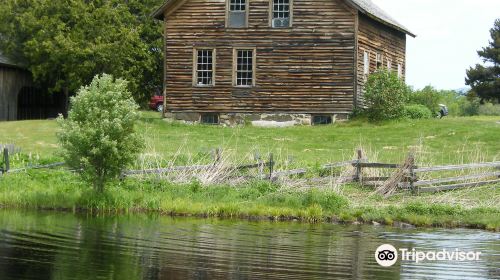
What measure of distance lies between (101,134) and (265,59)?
20.4m

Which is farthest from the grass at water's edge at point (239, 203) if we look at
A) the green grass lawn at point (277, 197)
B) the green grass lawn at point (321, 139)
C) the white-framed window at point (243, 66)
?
the white-framed window at point (243, 66)

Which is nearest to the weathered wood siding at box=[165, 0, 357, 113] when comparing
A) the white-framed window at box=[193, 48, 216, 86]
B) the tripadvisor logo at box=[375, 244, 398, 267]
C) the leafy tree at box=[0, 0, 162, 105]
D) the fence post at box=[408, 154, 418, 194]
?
the white-framed window at box=[193, 48, 216, 86]

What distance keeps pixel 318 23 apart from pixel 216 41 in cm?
476

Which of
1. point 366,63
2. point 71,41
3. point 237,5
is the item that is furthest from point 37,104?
point 366,63

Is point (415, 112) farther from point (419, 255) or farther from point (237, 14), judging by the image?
point (419, 255)

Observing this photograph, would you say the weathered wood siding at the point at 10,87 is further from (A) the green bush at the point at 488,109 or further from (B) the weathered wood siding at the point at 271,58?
(A) the green bush at the point at 488,109

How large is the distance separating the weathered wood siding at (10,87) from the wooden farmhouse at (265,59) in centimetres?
1001

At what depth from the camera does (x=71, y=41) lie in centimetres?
4903

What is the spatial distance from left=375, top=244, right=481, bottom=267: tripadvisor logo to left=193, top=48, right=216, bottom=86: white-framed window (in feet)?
91.9

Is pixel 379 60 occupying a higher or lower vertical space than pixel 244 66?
higher

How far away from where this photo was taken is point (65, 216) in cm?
2306

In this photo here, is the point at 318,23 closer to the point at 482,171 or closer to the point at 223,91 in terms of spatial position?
the point at 223,91

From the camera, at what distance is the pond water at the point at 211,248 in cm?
1472

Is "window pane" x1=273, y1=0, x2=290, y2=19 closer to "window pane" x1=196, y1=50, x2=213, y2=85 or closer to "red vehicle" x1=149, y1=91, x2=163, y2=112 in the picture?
"window pane" x1=196, y1=50, x2=213, y2=85
